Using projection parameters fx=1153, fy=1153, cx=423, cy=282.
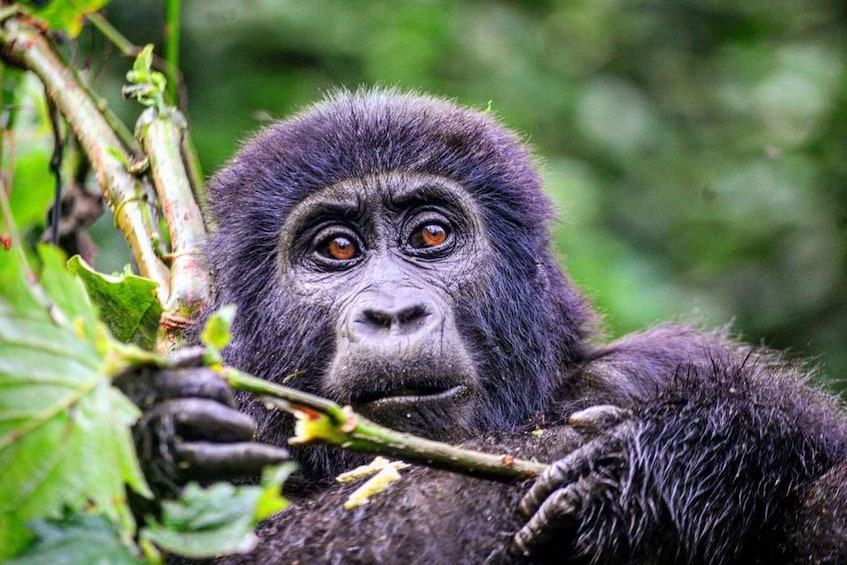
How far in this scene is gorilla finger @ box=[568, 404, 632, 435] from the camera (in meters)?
2.80

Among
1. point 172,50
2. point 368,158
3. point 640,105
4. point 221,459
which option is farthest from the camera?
point 640,105

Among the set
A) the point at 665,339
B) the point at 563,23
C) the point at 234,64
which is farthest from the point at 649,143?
the point at 665,339

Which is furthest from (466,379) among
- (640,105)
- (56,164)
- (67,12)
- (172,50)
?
(640,105)

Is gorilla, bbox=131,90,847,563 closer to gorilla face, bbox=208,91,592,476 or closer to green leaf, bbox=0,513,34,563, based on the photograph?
gorilla face, bbox=208,91,592,476

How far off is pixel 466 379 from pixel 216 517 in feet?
5.09

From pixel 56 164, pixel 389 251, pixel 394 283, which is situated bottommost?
pixel 394 283

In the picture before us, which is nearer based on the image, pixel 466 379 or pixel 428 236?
pixel 466 379

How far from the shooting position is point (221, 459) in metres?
2.08

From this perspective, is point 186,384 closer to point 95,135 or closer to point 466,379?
point 466,379

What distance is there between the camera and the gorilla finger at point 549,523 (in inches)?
101

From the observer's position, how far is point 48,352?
180 centimetres

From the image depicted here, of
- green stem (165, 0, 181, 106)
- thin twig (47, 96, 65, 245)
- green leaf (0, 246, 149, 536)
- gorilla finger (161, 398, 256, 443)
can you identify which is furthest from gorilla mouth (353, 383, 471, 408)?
green stem (165, 0, 181, 106)

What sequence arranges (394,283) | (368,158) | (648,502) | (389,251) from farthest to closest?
(368,158), (389,251), (394,283), (648,502)

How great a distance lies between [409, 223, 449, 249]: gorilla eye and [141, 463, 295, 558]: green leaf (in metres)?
1.89
